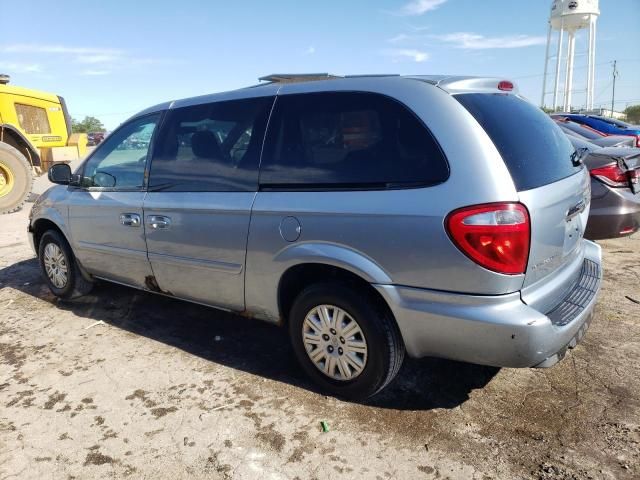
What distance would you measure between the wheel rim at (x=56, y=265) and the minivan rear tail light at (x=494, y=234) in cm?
383

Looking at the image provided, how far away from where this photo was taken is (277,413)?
2.90 meters

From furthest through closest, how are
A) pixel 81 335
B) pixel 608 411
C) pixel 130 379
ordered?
pixel 81 335 < pixel 130 379 < pixel 608 411

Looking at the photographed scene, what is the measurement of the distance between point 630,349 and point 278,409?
2.44 meters

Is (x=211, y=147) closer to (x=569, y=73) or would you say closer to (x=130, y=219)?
(x=130, y=219)

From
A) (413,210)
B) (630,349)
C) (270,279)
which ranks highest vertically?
(413,210)

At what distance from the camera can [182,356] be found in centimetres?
367

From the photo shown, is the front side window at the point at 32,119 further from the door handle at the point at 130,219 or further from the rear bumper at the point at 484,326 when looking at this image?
the rear bumper at the point at 484,326

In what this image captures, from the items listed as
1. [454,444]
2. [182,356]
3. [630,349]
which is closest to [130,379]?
[182,356]

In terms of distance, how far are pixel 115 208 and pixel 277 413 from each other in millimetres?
2135

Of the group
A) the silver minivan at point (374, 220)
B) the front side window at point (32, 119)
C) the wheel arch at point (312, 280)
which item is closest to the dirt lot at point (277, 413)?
the silver minivan at point (374, 220)

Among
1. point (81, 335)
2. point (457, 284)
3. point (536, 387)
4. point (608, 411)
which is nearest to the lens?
point (457, 284)

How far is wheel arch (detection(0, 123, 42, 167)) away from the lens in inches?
418

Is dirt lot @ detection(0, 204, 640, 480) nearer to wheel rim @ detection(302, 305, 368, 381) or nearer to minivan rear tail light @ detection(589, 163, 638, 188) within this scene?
wheel rim @ detection(302, 305, 368, 381)

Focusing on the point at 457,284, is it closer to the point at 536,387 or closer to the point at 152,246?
the point at 536,387
